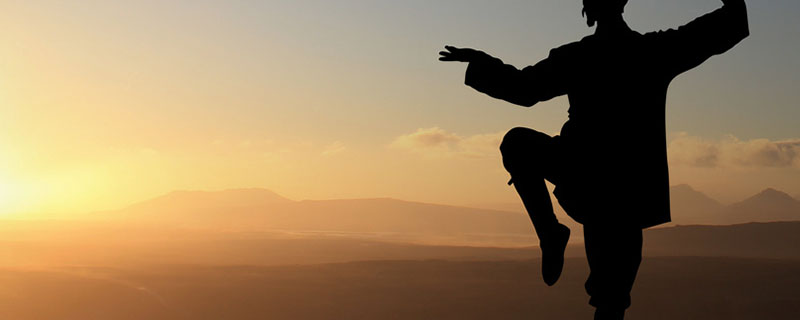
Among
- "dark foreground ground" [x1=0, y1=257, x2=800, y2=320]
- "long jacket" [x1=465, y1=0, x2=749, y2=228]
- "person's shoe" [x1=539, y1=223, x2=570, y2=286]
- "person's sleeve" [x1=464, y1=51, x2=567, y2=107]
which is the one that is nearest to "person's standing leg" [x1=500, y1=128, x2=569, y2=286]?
"person's shoe" [x1=539, y1=223, x2=570, y2=286]

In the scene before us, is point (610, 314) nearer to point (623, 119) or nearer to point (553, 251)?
point (553, 251)

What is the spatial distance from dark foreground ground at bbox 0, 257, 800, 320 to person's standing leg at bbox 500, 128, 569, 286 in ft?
209

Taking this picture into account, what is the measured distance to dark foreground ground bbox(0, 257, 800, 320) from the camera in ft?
237

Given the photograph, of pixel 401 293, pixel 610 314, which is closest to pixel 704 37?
pixel 610 314

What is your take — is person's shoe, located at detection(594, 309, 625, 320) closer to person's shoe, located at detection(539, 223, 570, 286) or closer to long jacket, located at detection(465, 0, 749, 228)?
person's shoe, located at detection(539, 223, 570, 286)

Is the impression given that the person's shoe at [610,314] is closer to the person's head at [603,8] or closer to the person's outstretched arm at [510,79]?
the person's outstretched arm at [510,79]

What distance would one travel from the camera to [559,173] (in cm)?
393

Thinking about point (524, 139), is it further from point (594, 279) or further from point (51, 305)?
point (51, 305)

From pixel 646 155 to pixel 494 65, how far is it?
1010 mm

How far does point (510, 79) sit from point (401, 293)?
86.5 metres

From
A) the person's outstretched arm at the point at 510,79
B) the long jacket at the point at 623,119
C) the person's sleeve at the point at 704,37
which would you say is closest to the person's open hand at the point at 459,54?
the person's outstretched arm at the point at 510,79

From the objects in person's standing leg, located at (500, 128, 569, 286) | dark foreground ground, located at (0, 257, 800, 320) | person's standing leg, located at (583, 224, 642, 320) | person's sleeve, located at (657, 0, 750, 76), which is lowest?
dark foreground ground, located at (0, 257, 800, 320)

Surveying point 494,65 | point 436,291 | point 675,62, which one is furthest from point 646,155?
point 436,291

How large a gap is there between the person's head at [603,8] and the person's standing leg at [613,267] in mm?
1228
